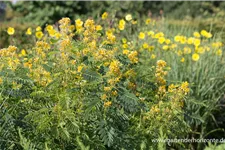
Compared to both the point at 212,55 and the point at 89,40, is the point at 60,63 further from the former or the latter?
the point at 212,55

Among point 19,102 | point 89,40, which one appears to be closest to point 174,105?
point 89,40

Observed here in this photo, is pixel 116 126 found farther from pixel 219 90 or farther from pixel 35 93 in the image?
pixel 219 90

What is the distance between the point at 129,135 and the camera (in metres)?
2.91

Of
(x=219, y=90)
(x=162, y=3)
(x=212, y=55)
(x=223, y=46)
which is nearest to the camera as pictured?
(x=219, y=90)

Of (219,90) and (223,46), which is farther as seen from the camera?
(223,46)

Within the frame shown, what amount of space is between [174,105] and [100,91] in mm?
548

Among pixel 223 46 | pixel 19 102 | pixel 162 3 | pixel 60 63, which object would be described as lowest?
pixel 162 3

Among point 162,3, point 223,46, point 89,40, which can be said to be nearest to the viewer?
point 89,40

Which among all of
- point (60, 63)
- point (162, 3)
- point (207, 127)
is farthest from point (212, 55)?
point (162, 3)

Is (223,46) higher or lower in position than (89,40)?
lower

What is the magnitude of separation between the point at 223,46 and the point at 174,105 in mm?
2656

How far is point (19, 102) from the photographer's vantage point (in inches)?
113

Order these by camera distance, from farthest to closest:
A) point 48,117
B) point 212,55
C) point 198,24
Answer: point 198,24
point 212,55
point 48,117

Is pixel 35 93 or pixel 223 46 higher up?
pixel 35 93
